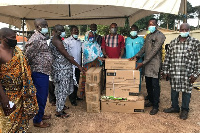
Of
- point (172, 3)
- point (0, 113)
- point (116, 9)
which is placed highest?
point (116, 9)

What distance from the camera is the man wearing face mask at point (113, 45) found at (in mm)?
4035

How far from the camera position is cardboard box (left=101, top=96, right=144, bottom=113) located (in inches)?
135

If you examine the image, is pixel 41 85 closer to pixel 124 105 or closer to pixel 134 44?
pixel 124 105

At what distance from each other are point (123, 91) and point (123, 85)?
5.0 inches

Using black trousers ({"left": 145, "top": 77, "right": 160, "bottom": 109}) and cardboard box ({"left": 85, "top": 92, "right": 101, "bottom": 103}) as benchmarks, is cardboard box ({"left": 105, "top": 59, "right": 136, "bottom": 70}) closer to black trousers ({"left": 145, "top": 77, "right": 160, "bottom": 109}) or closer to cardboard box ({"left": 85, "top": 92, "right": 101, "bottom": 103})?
black trousers ({"left": 145, "top": 77, "right": 160, "bottom": 109})

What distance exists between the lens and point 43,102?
9.41ft

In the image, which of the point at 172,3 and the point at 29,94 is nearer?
the point at 29,94

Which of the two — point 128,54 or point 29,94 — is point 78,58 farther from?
point 29,94

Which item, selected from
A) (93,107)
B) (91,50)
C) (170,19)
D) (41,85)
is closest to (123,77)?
(93,107)

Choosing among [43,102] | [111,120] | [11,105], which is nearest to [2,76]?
[11,105]

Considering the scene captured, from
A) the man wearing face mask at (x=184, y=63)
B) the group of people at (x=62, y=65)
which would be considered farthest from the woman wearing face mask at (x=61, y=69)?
the man wearing face mask at (x=184, y=63)

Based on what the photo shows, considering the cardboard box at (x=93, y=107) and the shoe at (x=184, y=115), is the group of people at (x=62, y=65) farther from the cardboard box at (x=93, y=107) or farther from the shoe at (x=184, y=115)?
the cardboard box at (x=93, y=107)

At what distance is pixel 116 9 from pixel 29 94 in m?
4.16

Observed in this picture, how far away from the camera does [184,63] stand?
3.12 m
